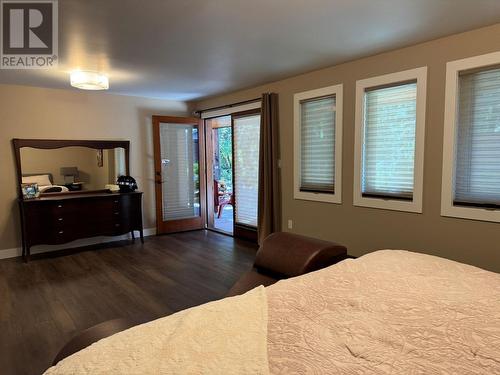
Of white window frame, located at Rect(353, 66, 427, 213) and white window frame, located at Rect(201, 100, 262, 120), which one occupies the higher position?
white window frame, located at Rect(201, 100, 262, 120)

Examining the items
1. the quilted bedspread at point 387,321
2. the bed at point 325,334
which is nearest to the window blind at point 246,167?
the quilted bedspread at point 387,321

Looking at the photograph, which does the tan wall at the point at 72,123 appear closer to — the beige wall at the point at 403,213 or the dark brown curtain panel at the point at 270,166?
the dark brown curtain panel at the point at 270,166

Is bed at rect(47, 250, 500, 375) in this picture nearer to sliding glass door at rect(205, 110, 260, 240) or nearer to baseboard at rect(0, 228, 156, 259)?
sliding glass door at rect(205, 110, 260, 240)

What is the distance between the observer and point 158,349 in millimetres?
1028

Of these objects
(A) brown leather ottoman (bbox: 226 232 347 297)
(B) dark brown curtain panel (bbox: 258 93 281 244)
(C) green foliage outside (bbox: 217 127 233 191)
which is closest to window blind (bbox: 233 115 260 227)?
(B) dark brown curtain panel (bbox: 258 93 281 244)

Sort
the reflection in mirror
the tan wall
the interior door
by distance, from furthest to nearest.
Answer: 1. the interior door
2. the reflection in mirror
3. the tan wall

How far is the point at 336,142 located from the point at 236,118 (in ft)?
6.56

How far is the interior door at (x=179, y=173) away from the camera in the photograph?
5.73 meters

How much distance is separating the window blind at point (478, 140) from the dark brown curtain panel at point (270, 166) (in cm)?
225

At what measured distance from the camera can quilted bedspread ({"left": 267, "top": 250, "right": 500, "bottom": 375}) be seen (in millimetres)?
998

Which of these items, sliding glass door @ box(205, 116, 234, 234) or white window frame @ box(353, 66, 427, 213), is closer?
white window frame @ box(353, 66, 427, 213)

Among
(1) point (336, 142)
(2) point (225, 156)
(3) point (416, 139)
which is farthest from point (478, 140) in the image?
(2) point (225, 156)

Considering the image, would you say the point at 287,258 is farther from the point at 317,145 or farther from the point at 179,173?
the point at 179,173

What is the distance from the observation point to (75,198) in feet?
15.4
